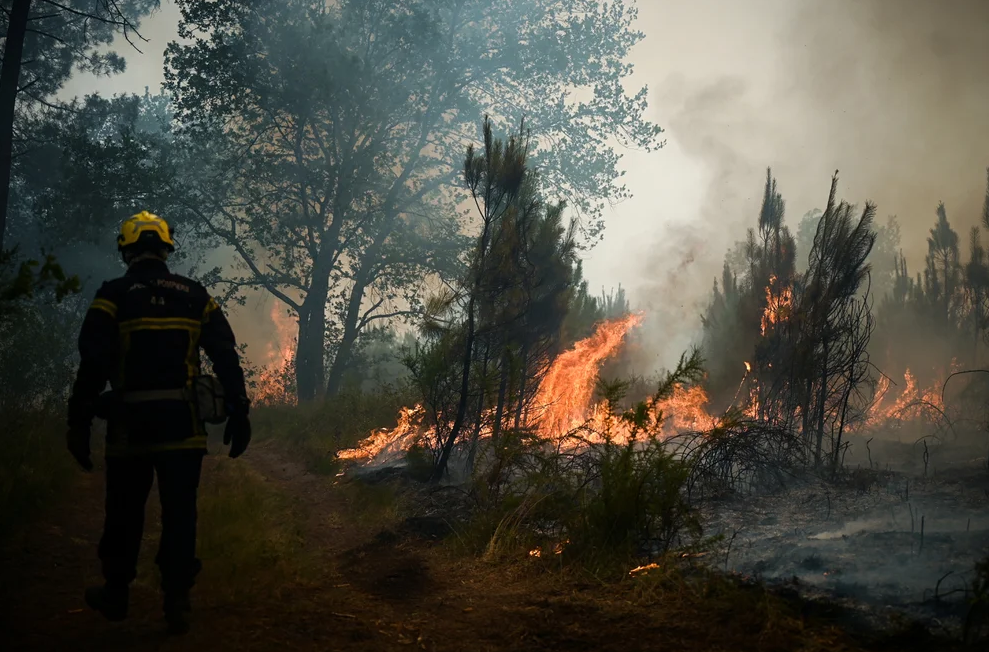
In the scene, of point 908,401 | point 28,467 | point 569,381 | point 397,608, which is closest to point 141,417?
point 397,608

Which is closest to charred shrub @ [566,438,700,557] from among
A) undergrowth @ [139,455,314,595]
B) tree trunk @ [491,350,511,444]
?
undergrowth @ [139,455,314,595]

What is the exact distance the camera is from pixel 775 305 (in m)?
13.0

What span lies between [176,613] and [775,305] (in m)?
12.1

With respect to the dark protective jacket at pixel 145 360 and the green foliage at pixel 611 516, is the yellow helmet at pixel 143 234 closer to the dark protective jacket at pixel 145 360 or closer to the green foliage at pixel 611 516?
the dark protective jacket at pixel 145 360

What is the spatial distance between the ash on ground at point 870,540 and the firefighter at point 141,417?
3484 mm

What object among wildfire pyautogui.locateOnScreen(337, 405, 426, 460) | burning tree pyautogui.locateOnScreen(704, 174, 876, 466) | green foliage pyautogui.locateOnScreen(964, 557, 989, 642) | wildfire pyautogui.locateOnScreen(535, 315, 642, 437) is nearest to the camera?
green foliage pyautogui.locateOnScreen(964, 557, 989, 642)

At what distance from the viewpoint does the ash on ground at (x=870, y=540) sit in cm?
381

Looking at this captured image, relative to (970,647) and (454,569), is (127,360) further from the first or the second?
(970,647)

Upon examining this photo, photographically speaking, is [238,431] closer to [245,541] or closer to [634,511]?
[245,541]

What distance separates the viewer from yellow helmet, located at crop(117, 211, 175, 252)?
3.98 meters

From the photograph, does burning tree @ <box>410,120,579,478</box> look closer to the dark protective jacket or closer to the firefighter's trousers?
the dark protective jacket

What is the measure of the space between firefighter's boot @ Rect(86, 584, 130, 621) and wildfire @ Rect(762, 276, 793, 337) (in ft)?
37.6

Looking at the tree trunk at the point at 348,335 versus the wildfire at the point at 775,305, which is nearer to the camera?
the wildfire at the point at 775,305

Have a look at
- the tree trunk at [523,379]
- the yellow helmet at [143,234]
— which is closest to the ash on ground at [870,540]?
the tree trunk at [523,379]
